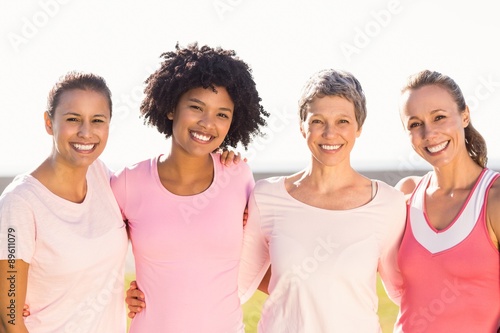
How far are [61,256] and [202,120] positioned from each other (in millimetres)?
961

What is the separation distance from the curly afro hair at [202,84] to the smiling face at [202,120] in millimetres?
46

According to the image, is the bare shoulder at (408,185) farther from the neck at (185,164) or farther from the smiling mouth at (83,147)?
the smiling mouth at (83,147)

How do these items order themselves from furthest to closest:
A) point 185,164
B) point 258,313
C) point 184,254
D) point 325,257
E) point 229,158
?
point 258,313 < point 229,158 < point 185,164 < point 184,254 < point 325,257

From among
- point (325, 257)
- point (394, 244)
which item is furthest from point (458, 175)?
point (325, 257)

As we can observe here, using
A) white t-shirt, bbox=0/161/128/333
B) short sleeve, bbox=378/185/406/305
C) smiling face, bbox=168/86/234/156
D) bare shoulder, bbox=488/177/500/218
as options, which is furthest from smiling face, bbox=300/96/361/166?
white t-shirt, bbox=0/161/128/333

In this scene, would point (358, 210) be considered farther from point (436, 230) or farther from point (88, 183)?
point (88, 183)

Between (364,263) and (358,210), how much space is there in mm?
254

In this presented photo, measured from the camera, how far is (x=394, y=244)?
11.7ft

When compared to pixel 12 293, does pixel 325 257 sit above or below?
above

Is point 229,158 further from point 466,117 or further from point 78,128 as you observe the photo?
point 466,117

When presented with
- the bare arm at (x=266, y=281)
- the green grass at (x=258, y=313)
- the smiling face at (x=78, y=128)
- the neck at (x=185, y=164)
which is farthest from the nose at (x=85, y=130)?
the green grass at (x=258, y=313)

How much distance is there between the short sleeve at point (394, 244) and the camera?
11.5 ft

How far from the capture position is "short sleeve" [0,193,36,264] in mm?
3074

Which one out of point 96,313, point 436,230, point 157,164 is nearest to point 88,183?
point 157,164
